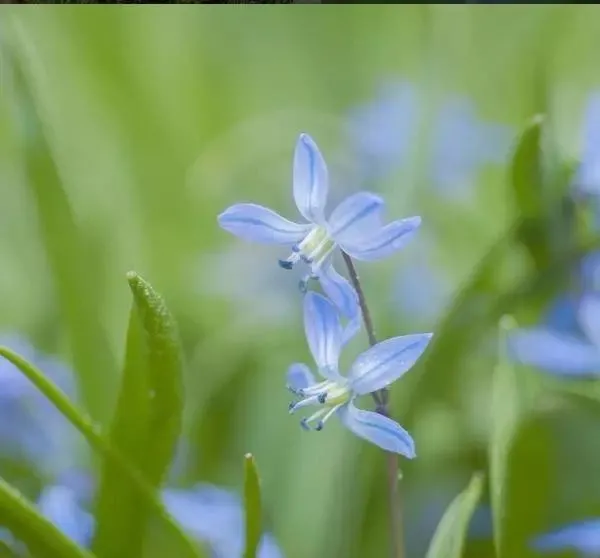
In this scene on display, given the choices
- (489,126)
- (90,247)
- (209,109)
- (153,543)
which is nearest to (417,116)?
(489,126)

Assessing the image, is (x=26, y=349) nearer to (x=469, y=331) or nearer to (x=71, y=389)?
(x=71, y=389)

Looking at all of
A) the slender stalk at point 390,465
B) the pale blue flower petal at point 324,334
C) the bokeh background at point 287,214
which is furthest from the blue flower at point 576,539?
the pale blue flower petal at point 324,334

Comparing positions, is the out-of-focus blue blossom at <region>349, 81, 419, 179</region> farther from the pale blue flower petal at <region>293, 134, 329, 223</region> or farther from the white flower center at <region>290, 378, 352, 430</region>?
the white flower center at <region>290, 378, 352, 430</region>

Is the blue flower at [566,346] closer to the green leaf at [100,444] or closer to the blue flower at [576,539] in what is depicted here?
the blue flower at [576,539]

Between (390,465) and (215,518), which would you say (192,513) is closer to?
(215,518)

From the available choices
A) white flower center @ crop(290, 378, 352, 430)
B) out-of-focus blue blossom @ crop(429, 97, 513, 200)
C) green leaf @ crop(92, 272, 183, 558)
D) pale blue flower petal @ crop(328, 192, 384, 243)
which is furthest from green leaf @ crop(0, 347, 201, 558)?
out-of-focus blue blossom @ crop(429, 97, 513, 200)

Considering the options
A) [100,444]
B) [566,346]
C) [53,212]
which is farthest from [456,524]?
[53,212]

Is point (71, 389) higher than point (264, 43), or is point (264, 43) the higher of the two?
point (264, 43)
